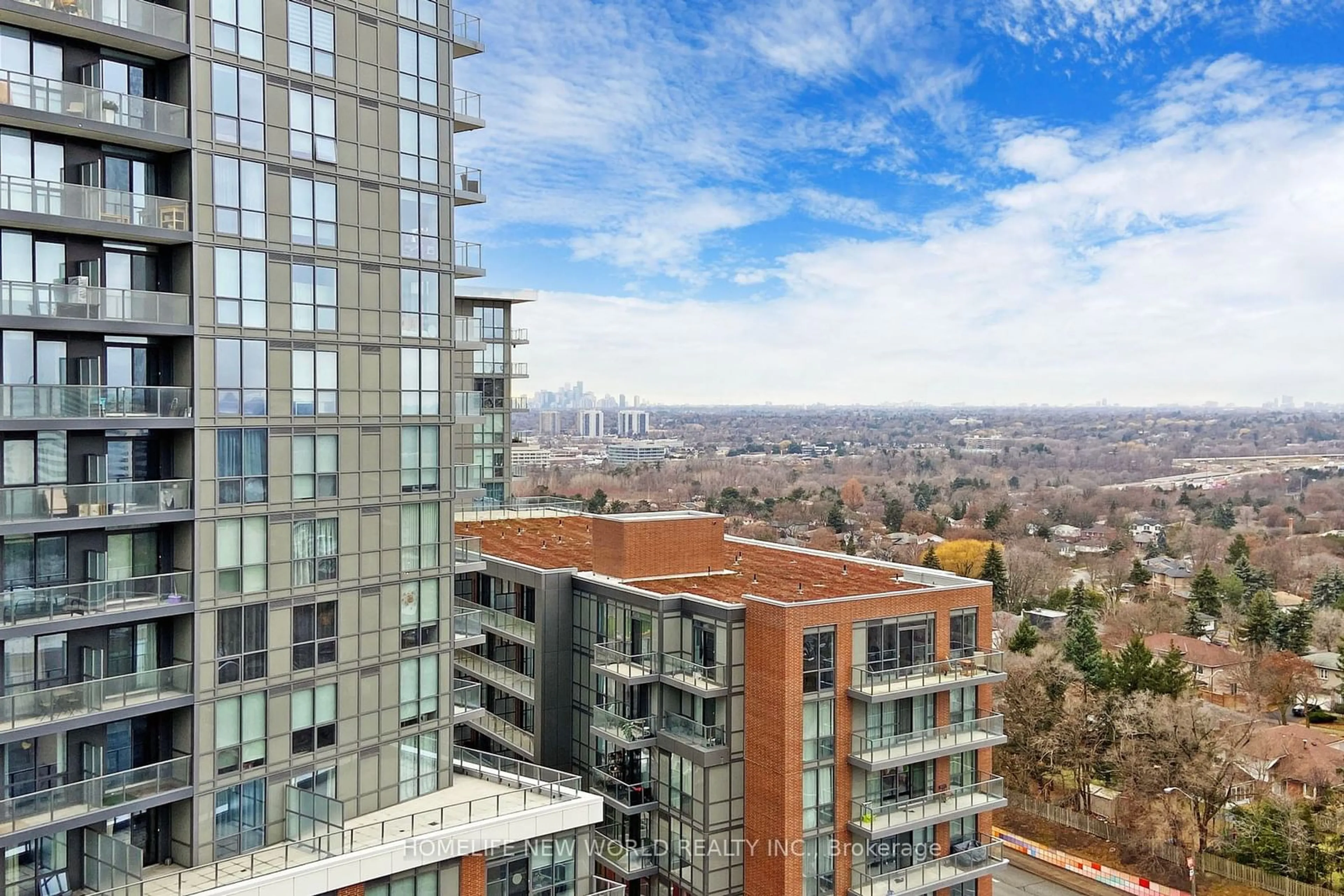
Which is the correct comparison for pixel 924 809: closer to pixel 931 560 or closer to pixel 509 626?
pixel 509 626

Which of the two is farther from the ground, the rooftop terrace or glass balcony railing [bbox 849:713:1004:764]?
the rooftop terrace

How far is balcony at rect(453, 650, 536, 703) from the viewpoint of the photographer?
35281mm

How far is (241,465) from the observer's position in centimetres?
2155

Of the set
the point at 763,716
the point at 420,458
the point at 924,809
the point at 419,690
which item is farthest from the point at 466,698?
the point at 924,809

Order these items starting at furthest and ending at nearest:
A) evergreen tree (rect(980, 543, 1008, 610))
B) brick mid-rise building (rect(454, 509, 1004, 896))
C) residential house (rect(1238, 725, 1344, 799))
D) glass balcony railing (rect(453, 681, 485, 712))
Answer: evergreen tree (rect(980, 543, 1008, 610))
residential house (rect(1238, 725, 1344, 799))
brick mid-rise building (rect(454, 509, 1004, 896))
glass balcony railing (rect(453, 681, 485, 712))

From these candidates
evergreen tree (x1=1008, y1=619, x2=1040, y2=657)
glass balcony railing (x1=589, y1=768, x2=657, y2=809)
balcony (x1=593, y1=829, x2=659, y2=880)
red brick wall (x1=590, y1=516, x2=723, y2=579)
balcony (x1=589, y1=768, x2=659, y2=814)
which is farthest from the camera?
evergreen tree (x1=1008, y1=619, x2=1040, y2=657)

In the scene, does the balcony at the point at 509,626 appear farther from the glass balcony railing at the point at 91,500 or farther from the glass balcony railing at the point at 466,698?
the glass balcony railing at the point at 91,500

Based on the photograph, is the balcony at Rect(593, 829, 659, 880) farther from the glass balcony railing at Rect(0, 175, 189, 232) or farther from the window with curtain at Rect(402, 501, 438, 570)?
the glass balcony railing at Rect(0, 175, 189, 232)

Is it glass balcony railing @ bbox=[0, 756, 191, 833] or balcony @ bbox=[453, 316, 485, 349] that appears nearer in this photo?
glass balcony railing @ bbox=[0, 756, 191, 833]

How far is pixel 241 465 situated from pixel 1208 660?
65.0 meters

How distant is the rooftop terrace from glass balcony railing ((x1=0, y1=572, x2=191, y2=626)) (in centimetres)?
1500

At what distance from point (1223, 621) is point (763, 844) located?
61.1 metres

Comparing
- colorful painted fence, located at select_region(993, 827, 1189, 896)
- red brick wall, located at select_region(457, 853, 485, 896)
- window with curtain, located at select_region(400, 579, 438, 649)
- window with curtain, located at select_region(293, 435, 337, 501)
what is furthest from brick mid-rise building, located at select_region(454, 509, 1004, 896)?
colorful painted fence, located at select_region(993, 827, 1189, 896)

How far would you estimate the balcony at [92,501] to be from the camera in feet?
62.2
